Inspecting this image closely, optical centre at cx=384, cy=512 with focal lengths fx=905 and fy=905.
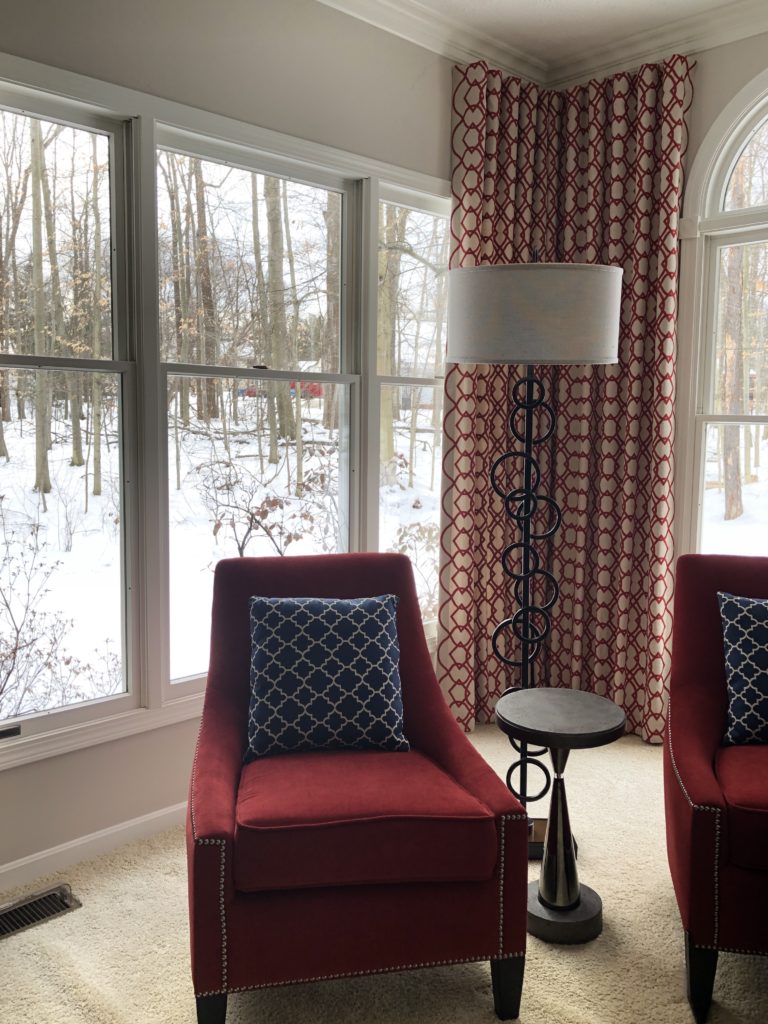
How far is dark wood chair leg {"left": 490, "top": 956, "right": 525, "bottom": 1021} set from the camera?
2.06 metres

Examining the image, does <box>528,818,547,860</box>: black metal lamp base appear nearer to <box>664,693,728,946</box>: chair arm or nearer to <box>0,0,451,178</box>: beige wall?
<box>664,693,728,946</box>: chair arm

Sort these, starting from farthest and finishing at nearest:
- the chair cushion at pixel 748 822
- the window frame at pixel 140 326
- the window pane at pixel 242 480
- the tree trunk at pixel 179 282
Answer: the window pane at pixel 242 480 → the tree trunk at pixel 179 282 → the window frame at pixel 140 326 → the chair cushion at pixel 748 822

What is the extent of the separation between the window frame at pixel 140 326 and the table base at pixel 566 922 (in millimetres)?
1285

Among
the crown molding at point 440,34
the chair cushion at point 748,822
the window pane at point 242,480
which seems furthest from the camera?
the crown molding at point 440,34

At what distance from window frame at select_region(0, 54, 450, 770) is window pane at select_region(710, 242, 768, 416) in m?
1.60

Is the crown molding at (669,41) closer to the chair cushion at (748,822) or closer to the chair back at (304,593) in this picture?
the chair back at (304,593)

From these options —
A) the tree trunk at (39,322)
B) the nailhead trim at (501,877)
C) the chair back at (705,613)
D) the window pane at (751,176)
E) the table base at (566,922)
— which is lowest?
the table base at (566,922)

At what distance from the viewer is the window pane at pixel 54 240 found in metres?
2.54

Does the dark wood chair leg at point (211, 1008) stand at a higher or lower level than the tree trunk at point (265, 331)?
lower

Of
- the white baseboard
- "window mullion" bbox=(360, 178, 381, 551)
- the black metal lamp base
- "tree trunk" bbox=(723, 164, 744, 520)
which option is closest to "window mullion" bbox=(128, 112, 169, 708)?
the white baseboard

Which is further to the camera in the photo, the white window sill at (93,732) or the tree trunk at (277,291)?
the tree trunk at (277,291)

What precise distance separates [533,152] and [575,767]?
256 cm

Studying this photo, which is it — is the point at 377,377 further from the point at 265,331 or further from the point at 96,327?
the point at 96,327

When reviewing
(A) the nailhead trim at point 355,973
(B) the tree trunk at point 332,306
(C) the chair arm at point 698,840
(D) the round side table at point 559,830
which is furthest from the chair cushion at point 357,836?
(B) the tree trunk at point 332,306
